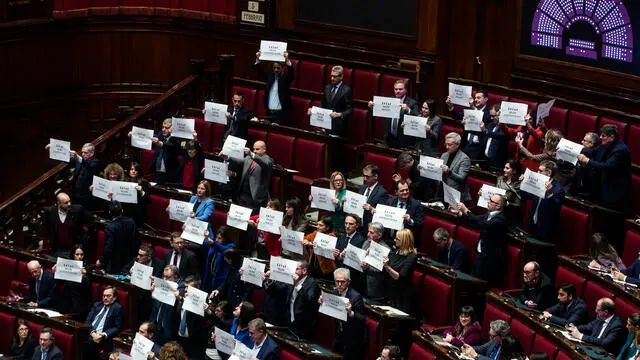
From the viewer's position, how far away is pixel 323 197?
8.91m

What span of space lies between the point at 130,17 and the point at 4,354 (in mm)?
4551

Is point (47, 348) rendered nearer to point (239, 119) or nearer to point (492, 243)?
point (239, 119)

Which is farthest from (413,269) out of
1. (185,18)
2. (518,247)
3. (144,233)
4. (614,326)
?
(185,18)

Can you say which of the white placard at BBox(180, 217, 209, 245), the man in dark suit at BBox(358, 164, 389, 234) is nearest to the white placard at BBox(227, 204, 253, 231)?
the white placard at BBox(180, 217, 209, 245)

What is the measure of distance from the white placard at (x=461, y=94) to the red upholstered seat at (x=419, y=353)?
8.36ft

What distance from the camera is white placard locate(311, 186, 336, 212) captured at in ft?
29.1

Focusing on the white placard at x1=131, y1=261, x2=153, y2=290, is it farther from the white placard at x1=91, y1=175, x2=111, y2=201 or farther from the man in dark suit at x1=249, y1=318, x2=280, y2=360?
the man in dark suit at x1=249, y1=318, x2=280, y2=360

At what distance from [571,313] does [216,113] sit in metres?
3.94

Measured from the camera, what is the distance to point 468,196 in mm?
8844

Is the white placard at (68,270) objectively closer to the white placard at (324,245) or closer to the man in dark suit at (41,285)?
the man in dark suit at (41,285)

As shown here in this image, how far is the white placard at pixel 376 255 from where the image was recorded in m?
7.97

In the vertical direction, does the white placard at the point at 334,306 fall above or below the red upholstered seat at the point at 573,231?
below

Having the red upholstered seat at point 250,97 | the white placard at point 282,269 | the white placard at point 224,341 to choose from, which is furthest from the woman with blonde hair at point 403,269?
the red upholstered seat at point 250,97

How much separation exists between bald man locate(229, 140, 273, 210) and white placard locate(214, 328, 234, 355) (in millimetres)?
1587
